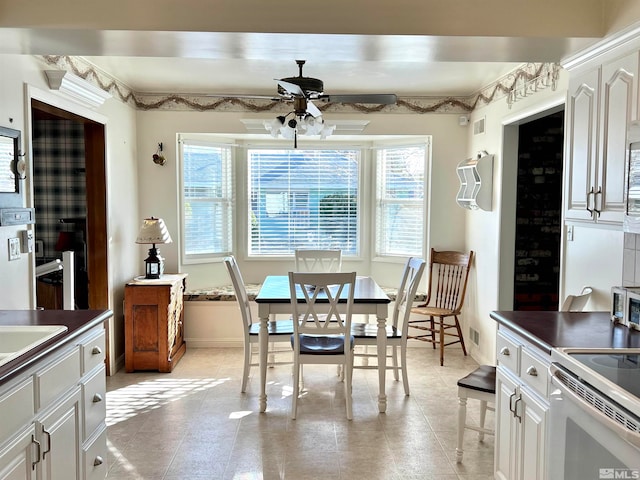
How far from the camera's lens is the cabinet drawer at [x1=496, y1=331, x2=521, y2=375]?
7.69 feet

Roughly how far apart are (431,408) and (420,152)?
2721mm

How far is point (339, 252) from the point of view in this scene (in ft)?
16.7

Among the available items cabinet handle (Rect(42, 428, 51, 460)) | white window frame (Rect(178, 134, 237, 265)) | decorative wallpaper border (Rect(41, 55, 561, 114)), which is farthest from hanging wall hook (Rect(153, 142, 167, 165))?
cabinet handle (Rect(42, 428, 51, 460))

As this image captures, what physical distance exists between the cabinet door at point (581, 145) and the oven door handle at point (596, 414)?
0.98m

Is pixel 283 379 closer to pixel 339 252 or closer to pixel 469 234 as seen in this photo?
pixel 339 252

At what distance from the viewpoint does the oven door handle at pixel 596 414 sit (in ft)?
4.62

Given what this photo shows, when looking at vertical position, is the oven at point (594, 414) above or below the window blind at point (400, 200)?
below

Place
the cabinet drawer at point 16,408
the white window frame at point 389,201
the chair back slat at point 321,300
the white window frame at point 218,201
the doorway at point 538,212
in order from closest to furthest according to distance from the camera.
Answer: the cabinet drawer at point 16,408, the chair back slat at point 321,300, the doorway at point 538,212, the white window frame at point 218,201, the white window frame at point 389,201

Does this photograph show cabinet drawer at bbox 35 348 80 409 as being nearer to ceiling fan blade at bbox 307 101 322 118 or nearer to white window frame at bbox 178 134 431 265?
ceiling fan blade at bbox 307 101 322 118

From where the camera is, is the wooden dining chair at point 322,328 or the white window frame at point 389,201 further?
the white window frame at point 389,201

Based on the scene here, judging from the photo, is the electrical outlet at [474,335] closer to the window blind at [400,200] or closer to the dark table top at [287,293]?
the window blind at [400,200]

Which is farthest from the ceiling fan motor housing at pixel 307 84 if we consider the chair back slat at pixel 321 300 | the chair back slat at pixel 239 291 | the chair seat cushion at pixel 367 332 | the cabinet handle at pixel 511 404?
the cabinet handle at pixel 511 404

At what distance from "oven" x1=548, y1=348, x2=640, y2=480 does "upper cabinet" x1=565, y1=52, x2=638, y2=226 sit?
0.74 meters

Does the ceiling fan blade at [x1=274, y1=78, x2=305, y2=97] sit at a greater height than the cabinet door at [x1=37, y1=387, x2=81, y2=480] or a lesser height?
greater
